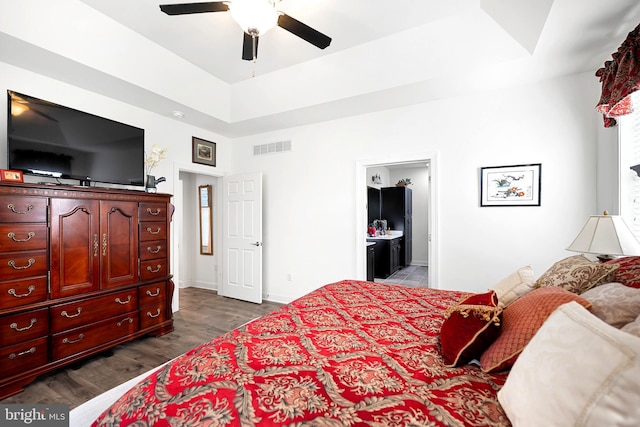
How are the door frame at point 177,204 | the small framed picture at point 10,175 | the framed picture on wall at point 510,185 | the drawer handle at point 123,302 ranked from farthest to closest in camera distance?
the door frame at point 177,204
the framed picture on wall at point 510,185
the drawer handle at point 123,302
the small framed picture at point 10,175

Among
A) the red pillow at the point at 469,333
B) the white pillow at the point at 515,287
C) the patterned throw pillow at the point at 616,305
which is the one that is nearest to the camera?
the patterned throw pillow at the point at 616,305

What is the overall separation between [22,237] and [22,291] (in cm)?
41

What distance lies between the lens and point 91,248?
8.16 ft

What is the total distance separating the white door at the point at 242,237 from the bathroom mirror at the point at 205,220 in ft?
2.09

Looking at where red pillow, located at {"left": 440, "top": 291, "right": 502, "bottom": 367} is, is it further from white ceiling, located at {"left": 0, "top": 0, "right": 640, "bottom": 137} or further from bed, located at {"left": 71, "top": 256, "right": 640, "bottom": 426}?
white ceiling, located at {"left": 0, "top": 0, "right": 640, "bottom": 137}

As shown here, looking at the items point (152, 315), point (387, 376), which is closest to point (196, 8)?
point (387, 376)

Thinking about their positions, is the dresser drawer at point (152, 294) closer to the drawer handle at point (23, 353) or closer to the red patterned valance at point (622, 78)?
the drawer handle at point (23, 353)

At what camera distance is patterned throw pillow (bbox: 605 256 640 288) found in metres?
1.17

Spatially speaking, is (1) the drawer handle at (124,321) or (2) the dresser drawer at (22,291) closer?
(2) the dresser drawer at (22,291)

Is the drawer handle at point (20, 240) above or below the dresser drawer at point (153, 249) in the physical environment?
above

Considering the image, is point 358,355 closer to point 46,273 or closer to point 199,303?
point 46,273

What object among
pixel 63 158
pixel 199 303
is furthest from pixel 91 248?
pixel 199 303

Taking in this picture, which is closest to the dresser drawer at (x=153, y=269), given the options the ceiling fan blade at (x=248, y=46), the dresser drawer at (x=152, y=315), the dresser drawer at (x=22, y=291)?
the dresser drawer at (x=152, y=315)

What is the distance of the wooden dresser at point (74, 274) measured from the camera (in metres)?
2.03
